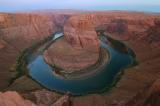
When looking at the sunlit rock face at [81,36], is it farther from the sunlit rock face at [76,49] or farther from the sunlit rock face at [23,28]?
the sunlit rock face at [23,28]

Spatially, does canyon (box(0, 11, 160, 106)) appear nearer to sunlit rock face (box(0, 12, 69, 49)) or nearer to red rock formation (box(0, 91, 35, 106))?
sunlit rock face (box(0, 12, 69, 49))

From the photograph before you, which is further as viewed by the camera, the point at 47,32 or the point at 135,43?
the point at 47,32

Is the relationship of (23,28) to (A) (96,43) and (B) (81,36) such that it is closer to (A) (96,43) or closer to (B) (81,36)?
(B) (81,36)

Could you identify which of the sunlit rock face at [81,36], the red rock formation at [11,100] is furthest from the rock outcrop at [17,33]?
the red rock formation at [11,100]

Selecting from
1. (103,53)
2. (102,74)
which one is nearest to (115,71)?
(102,74)

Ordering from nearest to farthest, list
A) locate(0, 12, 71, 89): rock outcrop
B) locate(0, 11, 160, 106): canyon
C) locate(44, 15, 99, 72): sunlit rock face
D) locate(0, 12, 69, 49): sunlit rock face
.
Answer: locate(0, 11, 160, 106): canyon → locate(44, 15, 99, 72): sunlit rock face → locate(0, 12, 71, 89): rock outcrop → locate(0, 12, 69, 49): sunlit rock face

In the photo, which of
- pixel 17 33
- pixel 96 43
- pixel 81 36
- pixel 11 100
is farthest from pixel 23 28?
pixel 11 100

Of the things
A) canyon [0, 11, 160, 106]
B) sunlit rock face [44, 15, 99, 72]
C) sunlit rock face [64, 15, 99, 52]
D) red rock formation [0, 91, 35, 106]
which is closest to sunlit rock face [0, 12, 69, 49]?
canyon [0, 11, 160, 106]

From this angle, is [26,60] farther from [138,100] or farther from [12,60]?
[138,100]
